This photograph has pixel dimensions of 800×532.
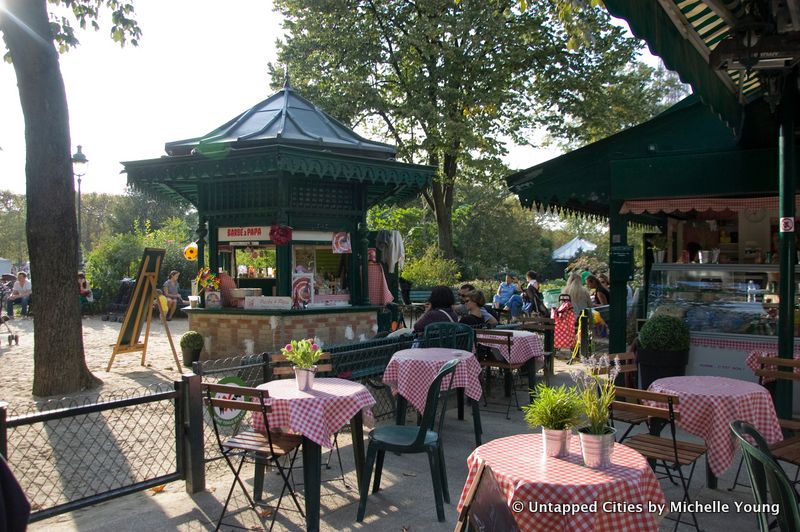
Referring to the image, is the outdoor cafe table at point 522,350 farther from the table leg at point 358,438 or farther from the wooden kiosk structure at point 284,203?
the wooden kiosk structure at point 284,203

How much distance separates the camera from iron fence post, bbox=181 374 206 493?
4855mm

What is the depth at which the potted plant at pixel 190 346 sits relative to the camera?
1046 cm

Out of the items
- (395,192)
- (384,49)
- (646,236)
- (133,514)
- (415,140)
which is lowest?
(133,514)

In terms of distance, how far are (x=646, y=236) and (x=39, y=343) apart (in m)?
10.8

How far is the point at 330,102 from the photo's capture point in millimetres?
19531

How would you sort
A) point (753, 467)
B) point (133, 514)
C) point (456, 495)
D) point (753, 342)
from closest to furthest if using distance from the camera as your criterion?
1. point (753, 467)
2. point (133, 514)
3. point (456, 495)
4. point (753, 342)

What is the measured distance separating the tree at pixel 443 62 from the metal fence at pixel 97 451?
547 inches

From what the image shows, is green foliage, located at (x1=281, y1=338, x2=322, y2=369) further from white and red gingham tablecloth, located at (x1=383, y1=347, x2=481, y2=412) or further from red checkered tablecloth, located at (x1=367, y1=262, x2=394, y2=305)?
red checkered tablecloth, located at (x1=367, y1=262, x2=394, y2=305)

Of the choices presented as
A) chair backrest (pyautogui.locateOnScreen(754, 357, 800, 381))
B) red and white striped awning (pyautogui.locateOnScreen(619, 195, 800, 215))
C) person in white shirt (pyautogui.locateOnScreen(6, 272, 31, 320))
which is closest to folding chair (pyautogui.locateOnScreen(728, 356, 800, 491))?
chair backrest (pyautogui.locateOnScreen(754, 357, 800, 381))

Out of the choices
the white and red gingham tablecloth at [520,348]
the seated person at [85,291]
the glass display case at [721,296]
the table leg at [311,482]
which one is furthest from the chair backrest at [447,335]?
the seated person at [85,291]

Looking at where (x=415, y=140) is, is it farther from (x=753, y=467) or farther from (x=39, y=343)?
(x=753, y=467)

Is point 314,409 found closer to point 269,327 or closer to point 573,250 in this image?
point 269,327

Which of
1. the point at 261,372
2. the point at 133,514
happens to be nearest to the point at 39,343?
the point at 261,372

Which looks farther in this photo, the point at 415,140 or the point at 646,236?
the point at 415,140
